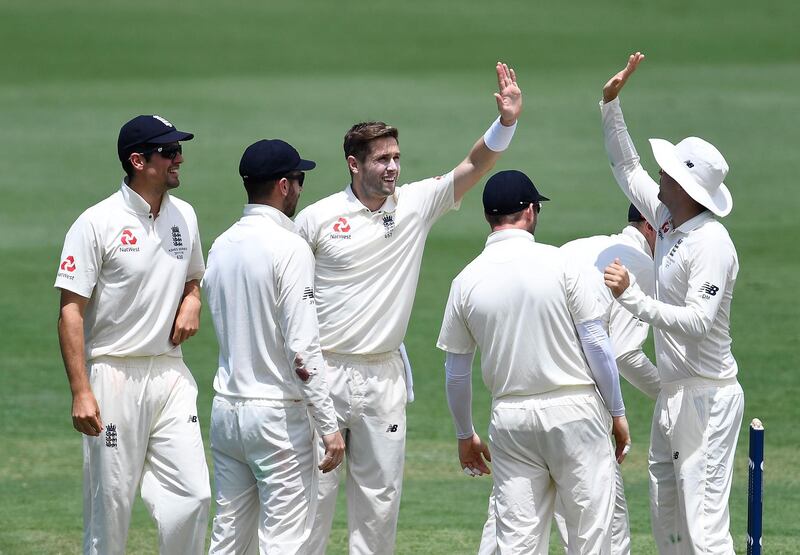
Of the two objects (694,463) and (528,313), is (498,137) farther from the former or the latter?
(694,463)

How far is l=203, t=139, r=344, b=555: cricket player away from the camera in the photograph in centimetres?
643

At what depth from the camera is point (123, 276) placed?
6.79 m

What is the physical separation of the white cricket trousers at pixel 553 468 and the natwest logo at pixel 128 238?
6.13 ft

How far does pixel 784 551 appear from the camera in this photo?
8.31m

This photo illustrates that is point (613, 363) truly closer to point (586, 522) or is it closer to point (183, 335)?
point (586, 522)

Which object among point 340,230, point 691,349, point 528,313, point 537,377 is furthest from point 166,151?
point 691,349

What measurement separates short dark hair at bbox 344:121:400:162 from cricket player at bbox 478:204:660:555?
109 centimetres

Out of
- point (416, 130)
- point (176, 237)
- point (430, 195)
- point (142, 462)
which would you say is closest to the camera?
point (142, 462)

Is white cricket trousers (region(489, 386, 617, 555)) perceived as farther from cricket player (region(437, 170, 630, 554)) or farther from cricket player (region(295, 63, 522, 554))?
cricket player (region(295, 63, 522, 554))

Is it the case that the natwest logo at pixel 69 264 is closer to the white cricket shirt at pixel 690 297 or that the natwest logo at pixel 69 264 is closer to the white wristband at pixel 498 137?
the white wristband at pixel 498 137

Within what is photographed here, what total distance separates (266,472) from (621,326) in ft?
7.39

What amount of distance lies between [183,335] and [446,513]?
9.87ft

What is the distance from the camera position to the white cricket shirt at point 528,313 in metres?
6.38

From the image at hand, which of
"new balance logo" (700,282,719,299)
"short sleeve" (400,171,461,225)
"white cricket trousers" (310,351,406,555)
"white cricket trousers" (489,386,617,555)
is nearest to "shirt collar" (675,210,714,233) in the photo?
"new balance logo" (700,282,719,299)
